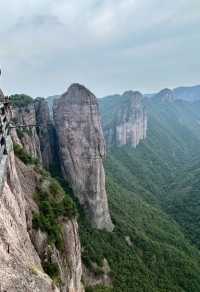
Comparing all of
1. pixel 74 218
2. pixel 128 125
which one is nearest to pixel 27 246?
pixel 74 218

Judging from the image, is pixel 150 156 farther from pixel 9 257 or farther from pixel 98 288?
pixel 9 257

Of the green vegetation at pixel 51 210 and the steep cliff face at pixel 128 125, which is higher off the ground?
the steep cliff face at pixel 128 125

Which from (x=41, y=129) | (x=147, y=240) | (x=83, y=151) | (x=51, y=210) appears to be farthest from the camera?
(x=147, y=240)

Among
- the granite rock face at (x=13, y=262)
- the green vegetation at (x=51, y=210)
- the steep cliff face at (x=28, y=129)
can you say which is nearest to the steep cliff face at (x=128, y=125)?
the steep cliff face at (x=28, y=129)

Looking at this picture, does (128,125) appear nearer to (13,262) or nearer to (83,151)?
(83,151)

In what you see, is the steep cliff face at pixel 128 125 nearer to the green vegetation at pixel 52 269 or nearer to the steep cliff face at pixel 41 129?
the steep cliff face at pixel 41 129

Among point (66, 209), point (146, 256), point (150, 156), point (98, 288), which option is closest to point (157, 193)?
point (150, 156)

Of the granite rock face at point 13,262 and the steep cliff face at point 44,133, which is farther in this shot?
the steep cliff face at point 44,133
